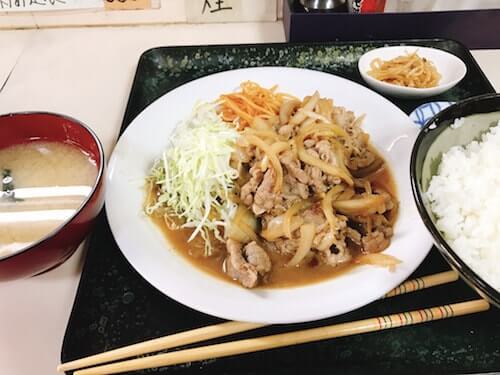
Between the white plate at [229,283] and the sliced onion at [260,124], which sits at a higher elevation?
the sliced onion at [260,124]

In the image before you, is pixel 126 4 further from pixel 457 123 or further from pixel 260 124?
pixel 457 123

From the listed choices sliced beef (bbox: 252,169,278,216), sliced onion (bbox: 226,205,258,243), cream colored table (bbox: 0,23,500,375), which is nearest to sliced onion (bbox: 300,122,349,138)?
sliced beef (bbox: 252,169,278,216)

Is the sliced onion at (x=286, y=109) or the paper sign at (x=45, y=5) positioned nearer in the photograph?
the sliced onion at (x=286, y=109)

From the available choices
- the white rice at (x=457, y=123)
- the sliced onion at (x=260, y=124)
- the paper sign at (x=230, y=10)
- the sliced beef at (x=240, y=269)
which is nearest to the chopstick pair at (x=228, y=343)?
the sliced beef at (x=240, y=269)

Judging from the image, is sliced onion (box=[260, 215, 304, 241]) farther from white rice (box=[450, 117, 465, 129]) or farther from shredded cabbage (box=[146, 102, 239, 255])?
white rice (box=[450, 117, 465, 129])

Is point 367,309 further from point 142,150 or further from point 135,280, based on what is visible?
point 142,150

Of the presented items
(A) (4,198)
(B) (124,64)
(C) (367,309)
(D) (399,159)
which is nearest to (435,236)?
(C) (367,309)

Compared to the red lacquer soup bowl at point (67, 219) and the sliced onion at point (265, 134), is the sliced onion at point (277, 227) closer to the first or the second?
the sliced onion at point (265, 134)
